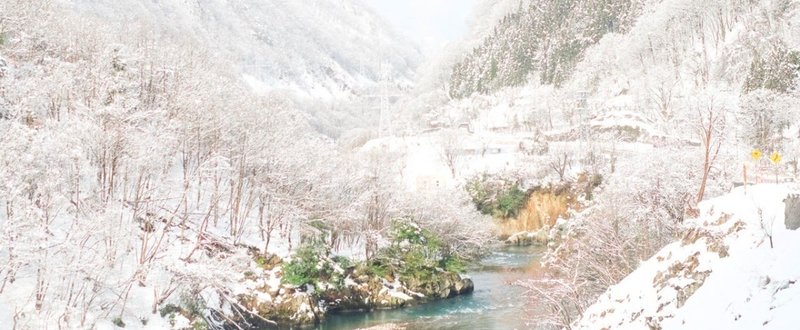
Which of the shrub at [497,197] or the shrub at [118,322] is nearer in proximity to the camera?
the shrub at [118,322]

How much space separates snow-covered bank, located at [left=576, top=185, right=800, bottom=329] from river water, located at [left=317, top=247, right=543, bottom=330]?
15.5m

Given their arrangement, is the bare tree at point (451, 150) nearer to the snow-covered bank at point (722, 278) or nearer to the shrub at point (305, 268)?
the shrub at point (305, 268)

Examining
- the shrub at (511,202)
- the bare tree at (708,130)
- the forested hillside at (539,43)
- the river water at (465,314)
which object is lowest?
the river water at (465,314)

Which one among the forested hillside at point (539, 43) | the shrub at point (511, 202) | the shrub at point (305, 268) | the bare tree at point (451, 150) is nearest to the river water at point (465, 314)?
the shrub at point (305, 268)

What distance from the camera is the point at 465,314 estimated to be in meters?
36.4

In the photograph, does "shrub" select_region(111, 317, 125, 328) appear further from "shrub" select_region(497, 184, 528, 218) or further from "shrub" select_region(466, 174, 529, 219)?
"shrub" select_region(497, 184, 528, 218)

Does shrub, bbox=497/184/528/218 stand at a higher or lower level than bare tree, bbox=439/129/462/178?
lower

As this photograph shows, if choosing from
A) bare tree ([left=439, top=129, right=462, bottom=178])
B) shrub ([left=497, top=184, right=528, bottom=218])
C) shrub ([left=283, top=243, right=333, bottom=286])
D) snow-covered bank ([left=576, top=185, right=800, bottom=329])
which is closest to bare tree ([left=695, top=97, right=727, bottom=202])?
snow-covered bank ([left=576, top=185, right=800, bottom=329])

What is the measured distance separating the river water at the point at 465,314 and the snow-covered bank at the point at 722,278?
15503 mm

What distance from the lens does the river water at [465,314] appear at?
110ft

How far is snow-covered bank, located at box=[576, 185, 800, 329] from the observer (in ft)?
28.1

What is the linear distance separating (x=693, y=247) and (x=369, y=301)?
28.4 m

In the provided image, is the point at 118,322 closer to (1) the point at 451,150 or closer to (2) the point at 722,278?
(2) the point at 722,278

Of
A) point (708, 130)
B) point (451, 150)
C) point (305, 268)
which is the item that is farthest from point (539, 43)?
point (708, 130)
